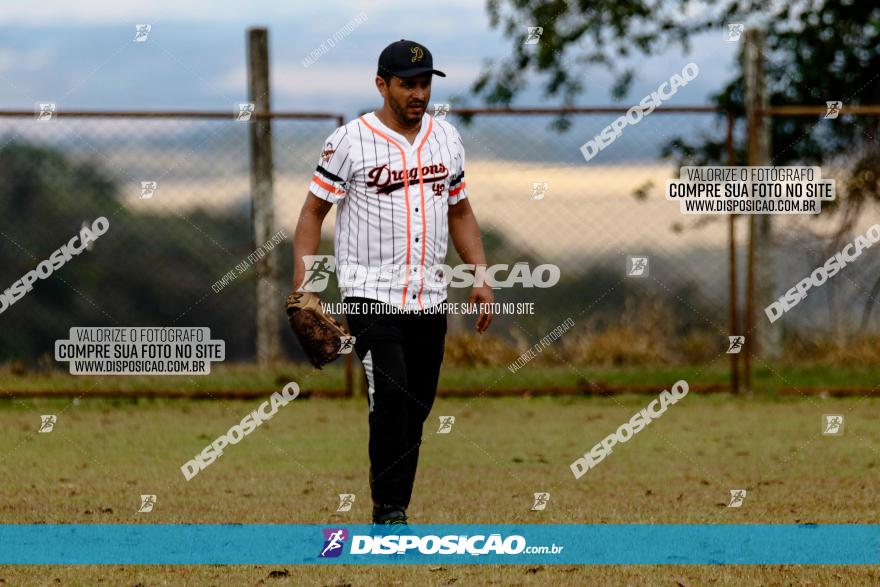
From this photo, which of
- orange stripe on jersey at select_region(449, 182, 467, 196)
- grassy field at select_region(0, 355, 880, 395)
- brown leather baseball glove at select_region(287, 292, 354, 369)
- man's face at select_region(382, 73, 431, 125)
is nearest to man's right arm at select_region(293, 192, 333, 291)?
brown leather baseball glove at select_region(287, 292, 354, 369)

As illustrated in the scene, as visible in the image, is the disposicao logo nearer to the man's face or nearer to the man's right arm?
the man's right arm

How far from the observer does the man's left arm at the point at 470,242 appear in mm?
6992

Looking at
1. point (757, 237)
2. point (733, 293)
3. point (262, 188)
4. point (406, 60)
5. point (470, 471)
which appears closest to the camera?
point (406, 60)

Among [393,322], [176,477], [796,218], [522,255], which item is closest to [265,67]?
[522,255]

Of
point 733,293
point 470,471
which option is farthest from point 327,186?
point 733,293

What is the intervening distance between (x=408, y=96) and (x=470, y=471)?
379 centimetres

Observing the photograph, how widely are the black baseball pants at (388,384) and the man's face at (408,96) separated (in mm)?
895

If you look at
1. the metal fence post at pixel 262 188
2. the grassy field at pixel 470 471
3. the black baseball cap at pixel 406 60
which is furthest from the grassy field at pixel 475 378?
the black baseball cap at pixel 406 60

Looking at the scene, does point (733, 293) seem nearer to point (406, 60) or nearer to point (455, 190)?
point (455, 190)

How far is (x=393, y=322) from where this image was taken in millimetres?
6605

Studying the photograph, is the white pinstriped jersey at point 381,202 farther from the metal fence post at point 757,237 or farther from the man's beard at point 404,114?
the metal fence post at point 757,237

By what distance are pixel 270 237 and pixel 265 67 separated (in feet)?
6.35

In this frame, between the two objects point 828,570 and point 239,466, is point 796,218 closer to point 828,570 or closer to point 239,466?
point 239,466

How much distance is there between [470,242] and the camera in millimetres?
7109
